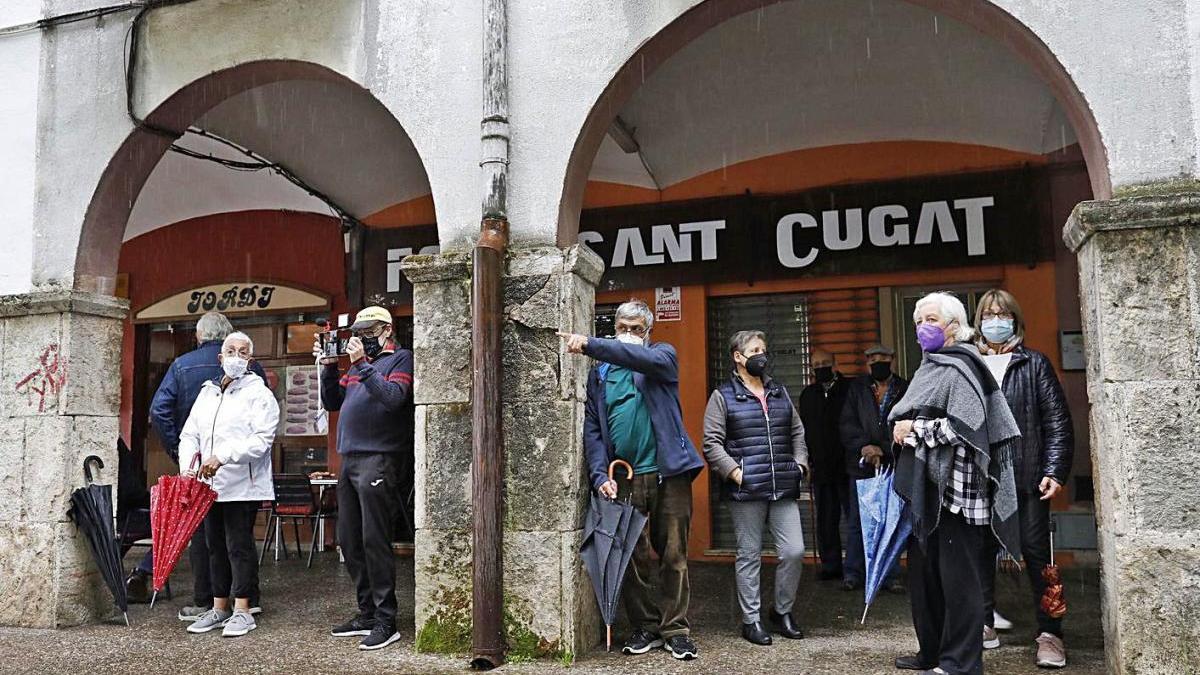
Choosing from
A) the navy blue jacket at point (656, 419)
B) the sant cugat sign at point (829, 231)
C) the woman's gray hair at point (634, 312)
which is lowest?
the navy blue jacket at point (656, 419)

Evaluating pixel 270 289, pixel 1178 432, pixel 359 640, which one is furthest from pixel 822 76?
pixel 270 289

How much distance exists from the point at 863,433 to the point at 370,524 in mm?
3454

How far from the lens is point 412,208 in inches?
377

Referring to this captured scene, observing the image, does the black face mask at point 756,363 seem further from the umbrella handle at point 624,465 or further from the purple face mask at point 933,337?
the purple face mask at point 933,337

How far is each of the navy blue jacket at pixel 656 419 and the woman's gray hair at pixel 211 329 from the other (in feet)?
8.94

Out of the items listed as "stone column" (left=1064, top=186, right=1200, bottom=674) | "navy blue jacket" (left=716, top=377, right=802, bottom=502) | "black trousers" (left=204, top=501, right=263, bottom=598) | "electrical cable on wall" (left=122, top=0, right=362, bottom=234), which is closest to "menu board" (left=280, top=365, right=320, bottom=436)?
"electrical cable on wall" (left=122, top=0, right=362, bottom=234)

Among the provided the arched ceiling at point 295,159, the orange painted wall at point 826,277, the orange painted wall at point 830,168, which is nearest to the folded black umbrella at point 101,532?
the arched ceiling at point 295,159

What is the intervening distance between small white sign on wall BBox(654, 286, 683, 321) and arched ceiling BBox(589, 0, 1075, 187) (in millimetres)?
971

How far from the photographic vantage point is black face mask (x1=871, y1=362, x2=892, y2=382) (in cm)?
696

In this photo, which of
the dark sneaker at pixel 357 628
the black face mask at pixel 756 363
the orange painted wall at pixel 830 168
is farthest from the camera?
the orange painted wall at pixel 830 168

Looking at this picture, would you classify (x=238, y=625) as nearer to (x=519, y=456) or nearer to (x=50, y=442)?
(x=50, y=442)


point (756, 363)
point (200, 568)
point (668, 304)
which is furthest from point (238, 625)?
point (668, 304)

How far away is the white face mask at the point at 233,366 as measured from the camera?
5.93 meters

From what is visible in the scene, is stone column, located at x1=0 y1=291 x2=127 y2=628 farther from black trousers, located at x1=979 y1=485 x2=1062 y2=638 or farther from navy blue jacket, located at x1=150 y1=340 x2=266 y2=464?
black trousers, located at x1=979 y1=485 x2=1062 y2=638
